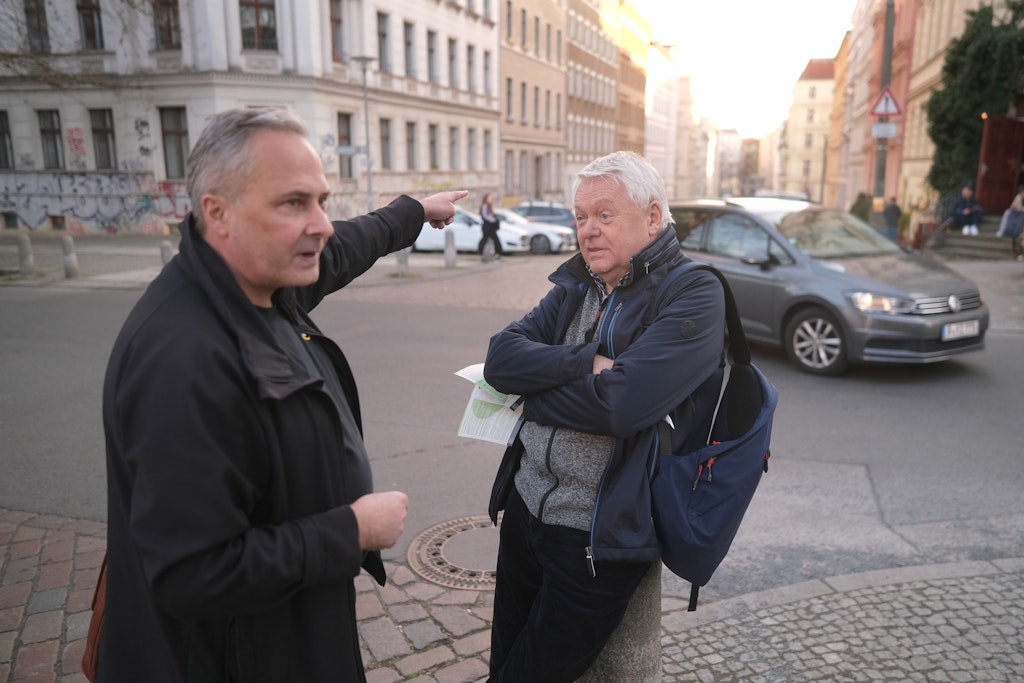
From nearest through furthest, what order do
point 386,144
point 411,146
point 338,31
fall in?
point 338,31 < point 386,144 < point 411,146

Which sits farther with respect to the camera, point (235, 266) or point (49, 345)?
point (49, 345)

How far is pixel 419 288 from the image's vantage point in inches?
607

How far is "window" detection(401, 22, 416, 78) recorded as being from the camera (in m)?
33.8

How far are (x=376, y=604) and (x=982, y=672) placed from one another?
8.42ft

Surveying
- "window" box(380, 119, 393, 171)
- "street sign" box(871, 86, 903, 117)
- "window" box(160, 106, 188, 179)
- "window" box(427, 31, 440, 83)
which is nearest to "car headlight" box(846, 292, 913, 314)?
"street sign" box(871, 86, 903, 117)

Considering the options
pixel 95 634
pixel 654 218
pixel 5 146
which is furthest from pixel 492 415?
pixel 5 146

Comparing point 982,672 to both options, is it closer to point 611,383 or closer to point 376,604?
point 611,383

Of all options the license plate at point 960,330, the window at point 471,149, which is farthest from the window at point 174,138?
the license plate at point 960,330

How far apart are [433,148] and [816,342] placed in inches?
1193

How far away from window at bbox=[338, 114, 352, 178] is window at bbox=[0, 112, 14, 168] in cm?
1153

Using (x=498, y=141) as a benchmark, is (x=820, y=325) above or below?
below

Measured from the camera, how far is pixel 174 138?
1064 inches

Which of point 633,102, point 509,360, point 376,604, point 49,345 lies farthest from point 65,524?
point 633,102

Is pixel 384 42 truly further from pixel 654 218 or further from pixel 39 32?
pixel 654 218
